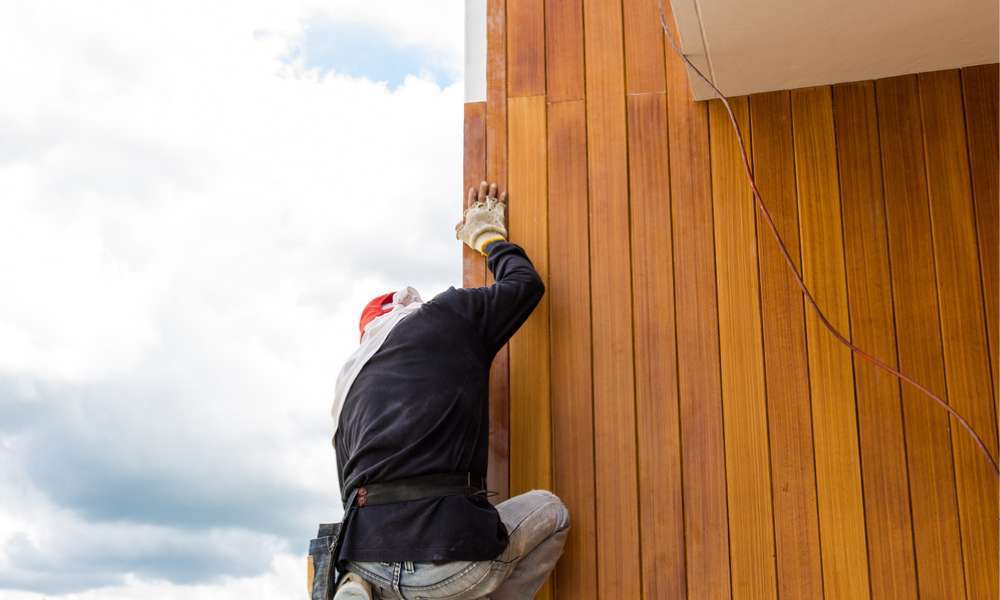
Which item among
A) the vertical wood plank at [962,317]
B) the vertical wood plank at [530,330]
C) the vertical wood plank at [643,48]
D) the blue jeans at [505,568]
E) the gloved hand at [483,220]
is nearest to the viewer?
the blue jeans at [505,568]

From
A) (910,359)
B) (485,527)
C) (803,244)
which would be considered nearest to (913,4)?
(803,244)

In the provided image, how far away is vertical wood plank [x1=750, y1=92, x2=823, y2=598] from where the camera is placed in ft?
9.64

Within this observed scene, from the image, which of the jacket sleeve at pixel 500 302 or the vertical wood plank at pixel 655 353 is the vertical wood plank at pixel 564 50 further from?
the jacket sleeve at pixel 500 302

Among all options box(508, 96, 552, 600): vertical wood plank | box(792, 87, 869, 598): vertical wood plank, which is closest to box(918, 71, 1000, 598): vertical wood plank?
box(792, 87, 869, 598): vertical wood plank

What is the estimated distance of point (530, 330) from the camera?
10.7ft

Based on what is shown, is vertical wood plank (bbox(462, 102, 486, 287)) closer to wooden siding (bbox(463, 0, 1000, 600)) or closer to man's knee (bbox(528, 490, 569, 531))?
wooden siding (bbox(463, 0, 1000, 600))

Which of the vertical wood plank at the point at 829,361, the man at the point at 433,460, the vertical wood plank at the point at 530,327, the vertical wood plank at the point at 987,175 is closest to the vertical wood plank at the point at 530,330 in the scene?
the vertical wood plank at the point at 530,327

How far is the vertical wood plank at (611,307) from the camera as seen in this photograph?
3.04m

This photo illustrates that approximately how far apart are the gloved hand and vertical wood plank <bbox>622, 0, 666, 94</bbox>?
599 mm

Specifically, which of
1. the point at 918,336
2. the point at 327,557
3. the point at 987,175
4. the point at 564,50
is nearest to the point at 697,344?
the point at 918,336

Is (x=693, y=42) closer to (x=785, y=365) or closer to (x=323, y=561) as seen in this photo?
(x=785, y=365)

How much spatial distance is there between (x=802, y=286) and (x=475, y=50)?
1.45 m

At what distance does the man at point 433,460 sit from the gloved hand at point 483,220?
201 mm

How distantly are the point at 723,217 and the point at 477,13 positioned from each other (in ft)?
3.95
